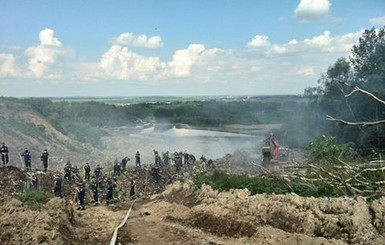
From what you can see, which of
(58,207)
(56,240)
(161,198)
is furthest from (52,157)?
(56,240)

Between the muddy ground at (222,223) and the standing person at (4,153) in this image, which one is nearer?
the muddy ground at (222,223)

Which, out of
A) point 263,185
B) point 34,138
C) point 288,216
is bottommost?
point 34,138

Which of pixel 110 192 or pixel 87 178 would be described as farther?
pixel 87 178

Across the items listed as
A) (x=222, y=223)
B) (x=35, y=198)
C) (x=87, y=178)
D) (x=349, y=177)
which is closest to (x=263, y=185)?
(x=222, y=223)

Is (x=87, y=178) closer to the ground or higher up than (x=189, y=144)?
higher up

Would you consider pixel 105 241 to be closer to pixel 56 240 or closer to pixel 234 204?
pixel 56 240

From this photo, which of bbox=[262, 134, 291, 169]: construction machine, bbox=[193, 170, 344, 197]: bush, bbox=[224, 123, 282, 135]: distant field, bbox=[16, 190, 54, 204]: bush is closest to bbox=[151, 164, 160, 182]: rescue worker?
bbox=[262, 134, 291, 169]: construction machine

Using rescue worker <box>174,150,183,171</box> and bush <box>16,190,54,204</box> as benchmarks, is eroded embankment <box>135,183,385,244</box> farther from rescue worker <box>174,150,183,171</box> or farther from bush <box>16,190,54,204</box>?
rescue worker <box>174,150,183,171</box>

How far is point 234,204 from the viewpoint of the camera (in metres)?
13.0

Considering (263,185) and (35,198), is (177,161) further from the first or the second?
(263,185)

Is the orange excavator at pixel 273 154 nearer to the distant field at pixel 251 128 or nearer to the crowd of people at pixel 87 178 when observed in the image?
the crowd of people at pixel 87 178

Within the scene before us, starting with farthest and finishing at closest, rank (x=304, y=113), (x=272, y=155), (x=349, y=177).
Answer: (x=304, y=113)
(x=272, y=155)
(x=349, y=177)

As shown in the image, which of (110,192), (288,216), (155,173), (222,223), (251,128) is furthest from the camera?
(251,128)

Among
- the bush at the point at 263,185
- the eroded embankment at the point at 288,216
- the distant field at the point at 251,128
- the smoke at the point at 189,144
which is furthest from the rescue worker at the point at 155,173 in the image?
the distant field at the point at 251,128
